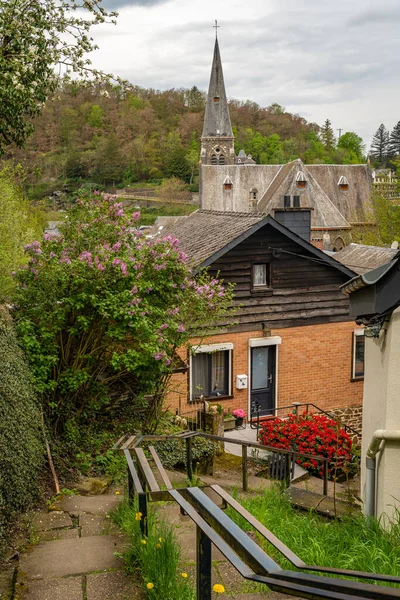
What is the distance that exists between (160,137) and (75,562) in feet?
383

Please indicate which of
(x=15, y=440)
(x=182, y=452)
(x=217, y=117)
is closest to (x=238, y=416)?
(x=182, y=452)

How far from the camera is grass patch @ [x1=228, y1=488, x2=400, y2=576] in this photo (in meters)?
4.92

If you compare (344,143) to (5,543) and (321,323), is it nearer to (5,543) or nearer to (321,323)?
(321,323)

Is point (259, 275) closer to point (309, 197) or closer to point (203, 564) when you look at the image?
point (203, 564)

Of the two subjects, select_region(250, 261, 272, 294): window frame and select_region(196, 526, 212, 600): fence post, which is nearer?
select_region(196, 526, 212, 600): fence post

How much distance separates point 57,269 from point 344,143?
12540 cm

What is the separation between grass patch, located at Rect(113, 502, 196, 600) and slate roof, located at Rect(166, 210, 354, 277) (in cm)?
892

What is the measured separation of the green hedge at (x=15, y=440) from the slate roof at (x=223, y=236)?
6.10m

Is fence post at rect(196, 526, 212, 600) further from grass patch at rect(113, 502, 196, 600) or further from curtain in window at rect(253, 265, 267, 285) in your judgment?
curtain in window at rect(253, 265, 267, 285)

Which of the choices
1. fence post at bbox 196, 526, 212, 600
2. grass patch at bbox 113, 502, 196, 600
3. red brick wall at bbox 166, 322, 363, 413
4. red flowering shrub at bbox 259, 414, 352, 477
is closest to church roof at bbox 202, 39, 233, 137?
red brick wall at bbox 166, 322, 363, 413

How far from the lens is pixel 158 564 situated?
12.8 feet

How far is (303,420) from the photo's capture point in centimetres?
Result: 1308

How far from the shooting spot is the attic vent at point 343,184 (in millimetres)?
48531

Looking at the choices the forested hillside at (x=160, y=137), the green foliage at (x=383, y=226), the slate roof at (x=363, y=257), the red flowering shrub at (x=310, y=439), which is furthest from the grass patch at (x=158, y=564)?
the forested hillside at (x=160, y=137)
